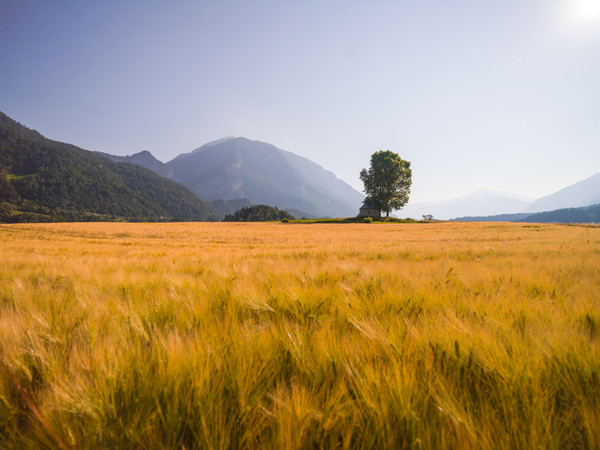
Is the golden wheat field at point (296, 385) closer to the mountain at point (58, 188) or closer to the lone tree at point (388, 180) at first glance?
the lone tree at point (388, 180)

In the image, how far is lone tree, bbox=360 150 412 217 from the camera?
55.8 m

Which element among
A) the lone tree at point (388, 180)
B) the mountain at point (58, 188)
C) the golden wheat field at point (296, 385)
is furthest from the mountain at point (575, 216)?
the mountain at point (58, 188)

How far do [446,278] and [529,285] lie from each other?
0.79 m

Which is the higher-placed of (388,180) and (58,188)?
(58,188)

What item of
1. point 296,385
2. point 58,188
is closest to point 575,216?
point 296,385

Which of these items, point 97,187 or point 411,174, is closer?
point 411,174

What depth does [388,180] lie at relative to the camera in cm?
5650

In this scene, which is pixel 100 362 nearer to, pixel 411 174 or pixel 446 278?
pixel 446 278

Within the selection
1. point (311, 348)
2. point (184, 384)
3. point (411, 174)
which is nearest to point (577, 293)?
point (311, 348)

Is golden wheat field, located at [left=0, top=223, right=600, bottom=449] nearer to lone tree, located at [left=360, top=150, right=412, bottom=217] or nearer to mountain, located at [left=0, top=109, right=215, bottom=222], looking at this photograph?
lone tree, located at [left=360, top=150, right=412, bottom=217]

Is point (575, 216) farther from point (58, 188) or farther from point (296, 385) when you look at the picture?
point (58, 188)

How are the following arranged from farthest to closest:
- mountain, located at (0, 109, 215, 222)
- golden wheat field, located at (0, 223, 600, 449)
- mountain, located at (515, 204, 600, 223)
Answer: mountain, located at (515, 204, 600, 223)
mountain, located at (0, 109, 215, 222)
golden wheat field, located at (0, 223, 600, 449)

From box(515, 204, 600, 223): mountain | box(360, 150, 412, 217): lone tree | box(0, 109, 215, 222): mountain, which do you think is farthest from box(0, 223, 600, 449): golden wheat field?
box(515, 204, 600, 223): mountain

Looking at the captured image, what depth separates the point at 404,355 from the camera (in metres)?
1.09
